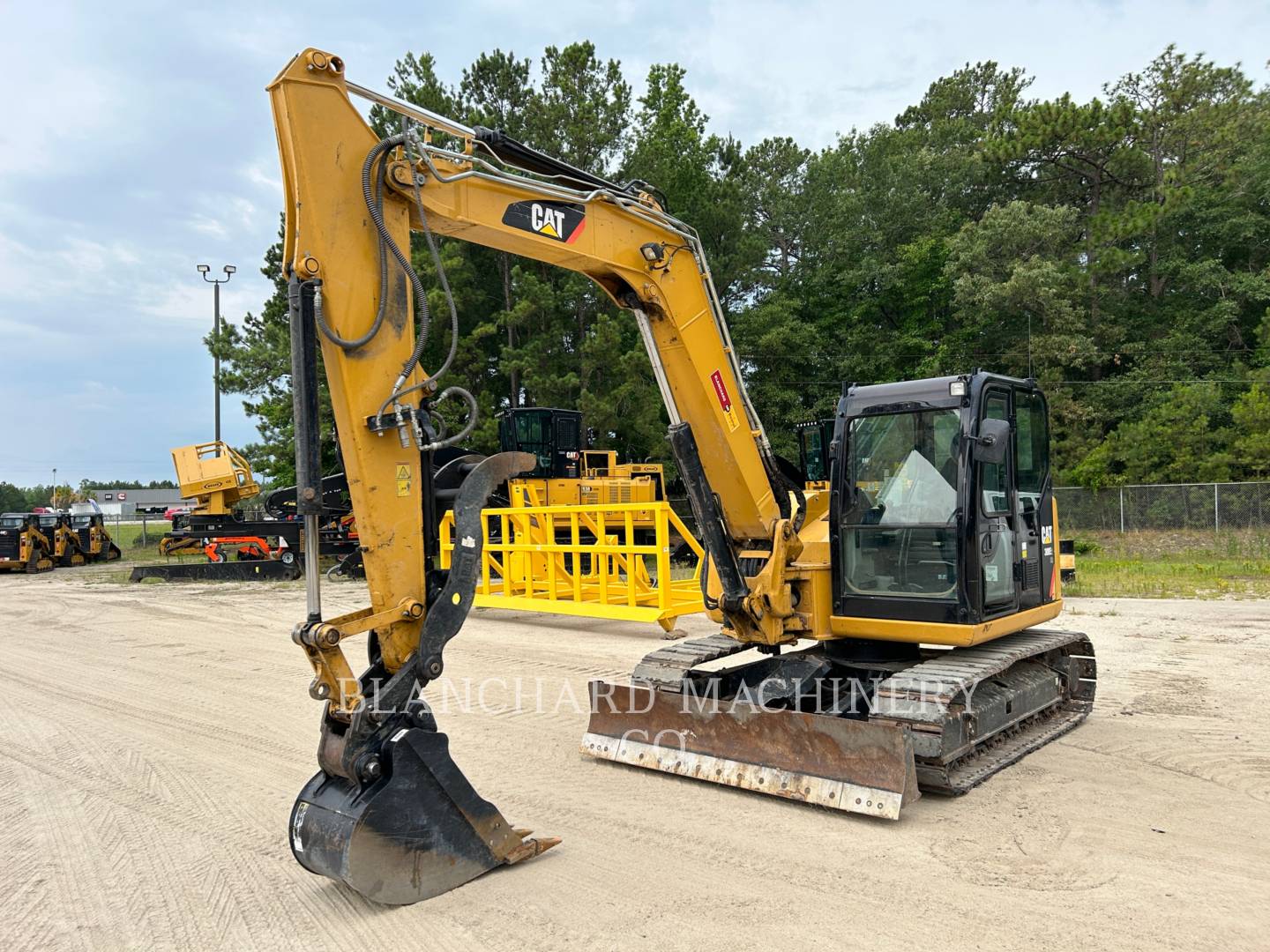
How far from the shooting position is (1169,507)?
20984 millimetres

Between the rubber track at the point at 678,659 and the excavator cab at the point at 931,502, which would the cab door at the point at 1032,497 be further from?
the rubber track at the point at 678,659

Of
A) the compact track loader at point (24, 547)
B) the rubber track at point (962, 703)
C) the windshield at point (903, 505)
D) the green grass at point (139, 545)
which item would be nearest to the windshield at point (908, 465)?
the windshield at point (903, 505)

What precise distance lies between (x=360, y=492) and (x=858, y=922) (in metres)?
2.63

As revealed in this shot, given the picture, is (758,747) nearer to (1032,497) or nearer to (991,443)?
(991,443)

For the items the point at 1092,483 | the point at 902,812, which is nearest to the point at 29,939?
the point at 902,812

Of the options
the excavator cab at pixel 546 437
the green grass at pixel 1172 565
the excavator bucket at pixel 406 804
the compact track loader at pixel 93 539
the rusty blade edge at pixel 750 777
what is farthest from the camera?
the compact track loader at pixel 93 539

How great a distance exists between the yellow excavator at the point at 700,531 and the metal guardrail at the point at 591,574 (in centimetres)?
399

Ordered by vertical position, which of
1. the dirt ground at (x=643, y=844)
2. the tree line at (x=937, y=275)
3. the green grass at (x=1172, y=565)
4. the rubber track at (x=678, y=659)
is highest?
the tree line at (x=937, y=275)

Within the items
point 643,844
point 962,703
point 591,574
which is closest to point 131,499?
point 591,574

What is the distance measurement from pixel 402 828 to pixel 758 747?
2133mm

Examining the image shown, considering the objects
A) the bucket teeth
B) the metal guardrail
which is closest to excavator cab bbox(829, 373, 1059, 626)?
the bucket teeth

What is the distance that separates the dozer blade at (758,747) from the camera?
14.9 feet

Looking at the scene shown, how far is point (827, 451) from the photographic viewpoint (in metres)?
6.21

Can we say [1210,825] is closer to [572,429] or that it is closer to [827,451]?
[827,451]
